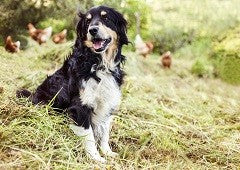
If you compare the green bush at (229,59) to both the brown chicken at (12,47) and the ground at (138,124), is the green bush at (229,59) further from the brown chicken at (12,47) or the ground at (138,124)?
the brown chicken at (12,47)

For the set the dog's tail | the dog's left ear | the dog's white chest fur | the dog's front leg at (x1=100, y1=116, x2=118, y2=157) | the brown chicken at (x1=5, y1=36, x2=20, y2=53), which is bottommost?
the brown chicken at (x1=5, y1=36, x2=20, y2=53)

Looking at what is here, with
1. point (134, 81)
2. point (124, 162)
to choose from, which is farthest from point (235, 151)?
point (134, 81)

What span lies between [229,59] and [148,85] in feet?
6.96

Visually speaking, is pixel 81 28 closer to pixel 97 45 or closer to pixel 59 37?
pixel 97 45

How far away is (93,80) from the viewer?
412 cm

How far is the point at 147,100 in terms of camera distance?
6.26 meters

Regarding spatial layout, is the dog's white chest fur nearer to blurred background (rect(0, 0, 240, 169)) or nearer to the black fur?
the black fur

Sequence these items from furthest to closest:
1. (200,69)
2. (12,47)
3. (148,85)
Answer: (200,69) < (12,47) < (148,85)

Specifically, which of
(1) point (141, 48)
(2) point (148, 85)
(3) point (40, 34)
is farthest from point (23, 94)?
(1) point (141, 48)

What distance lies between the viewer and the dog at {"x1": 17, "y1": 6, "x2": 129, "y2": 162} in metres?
4.05

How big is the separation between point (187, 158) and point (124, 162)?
62cm

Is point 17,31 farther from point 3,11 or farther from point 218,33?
point 218,33

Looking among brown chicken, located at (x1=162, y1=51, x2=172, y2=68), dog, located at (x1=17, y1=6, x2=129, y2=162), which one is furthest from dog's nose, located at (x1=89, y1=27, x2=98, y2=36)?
brown chicken, located at (x1=162, y1=51, x2=172, y2=68)

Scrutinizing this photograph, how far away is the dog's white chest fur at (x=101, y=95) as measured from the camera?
405 centimetres
